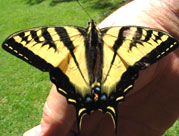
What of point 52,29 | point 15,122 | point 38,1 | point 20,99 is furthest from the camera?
point 38,1

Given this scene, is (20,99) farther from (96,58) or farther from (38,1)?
(38,1)

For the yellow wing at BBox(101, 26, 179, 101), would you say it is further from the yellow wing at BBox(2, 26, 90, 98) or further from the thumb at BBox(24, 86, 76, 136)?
the thumb at BBox(24, 86, 76, 136)

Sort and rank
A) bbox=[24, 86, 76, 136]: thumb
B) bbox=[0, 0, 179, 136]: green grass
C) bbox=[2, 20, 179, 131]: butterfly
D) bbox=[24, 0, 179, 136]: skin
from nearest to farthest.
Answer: bbox=[2, 20, 179, 131]: butterfly < bbox=[24, 86, 76, 136]: thumb < bbox=[24, 0, 179, 136]: skin < bbox=[0, 0, 179, 136]: green grass

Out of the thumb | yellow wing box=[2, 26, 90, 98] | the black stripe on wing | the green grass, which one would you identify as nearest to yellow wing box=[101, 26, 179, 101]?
yellow wing box=[2, 26, 90, 98]

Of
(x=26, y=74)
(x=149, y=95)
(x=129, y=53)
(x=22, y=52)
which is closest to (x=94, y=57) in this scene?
(x=129, y=53)

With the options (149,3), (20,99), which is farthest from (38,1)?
(149,3)

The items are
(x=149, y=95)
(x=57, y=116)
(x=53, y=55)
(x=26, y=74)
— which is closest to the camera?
(x=53, y=55)

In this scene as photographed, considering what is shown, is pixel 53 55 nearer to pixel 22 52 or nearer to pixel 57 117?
pixel 22 52
